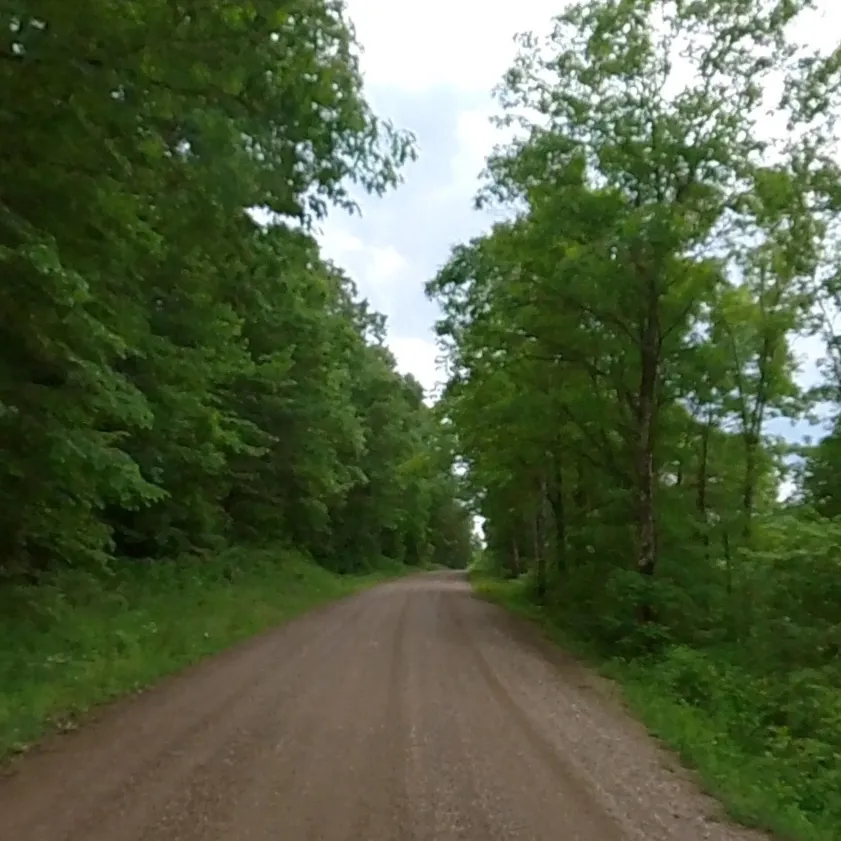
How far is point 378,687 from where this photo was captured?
12.0m

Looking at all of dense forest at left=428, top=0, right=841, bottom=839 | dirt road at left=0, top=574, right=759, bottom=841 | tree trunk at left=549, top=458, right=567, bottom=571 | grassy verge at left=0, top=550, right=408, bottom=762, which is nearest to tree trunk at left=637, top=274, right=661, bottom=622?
dense forest at left=428, top=0, right=841, bottom=839

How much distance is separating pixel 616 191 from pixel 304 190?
30.4ft

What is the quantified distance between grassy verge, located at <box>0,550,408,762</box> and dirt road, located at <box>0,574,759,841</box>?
1.51ft

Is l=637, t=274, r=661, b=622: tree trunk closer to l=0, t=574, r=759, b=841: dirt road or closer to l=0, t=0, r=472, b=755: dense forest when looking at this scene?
l=0, t=574, r=759, b=841: dirt road

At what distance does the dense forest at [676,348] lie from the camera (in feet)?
49.4

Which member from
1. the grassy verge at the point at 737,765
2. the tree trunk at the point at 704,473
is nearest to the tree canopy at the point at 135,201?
the grassy verge at the point at 737,765

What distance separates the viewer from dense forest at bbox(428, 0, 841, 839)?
15070mm

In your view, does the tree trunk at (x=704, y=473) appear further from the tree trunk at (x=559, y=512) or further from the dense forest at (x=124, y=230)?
the dense forest at (x=124, y=230)

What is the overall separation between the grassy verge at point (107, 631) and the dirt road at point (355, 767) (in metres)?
0.46

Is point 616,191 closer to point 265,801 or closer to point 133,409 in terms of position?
point 133,409

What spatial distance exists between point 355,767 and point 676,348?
13.3 m

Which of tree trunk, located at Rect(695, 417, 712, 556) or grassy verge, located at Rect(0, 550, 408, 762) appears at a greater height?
tree trunk, located at Rect(695, 417, 712, 556)

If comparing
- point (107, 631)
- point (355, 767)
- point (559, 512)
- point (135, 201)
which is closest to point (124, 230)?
point (135, 201)

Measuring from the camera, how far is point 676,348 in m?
19.2
